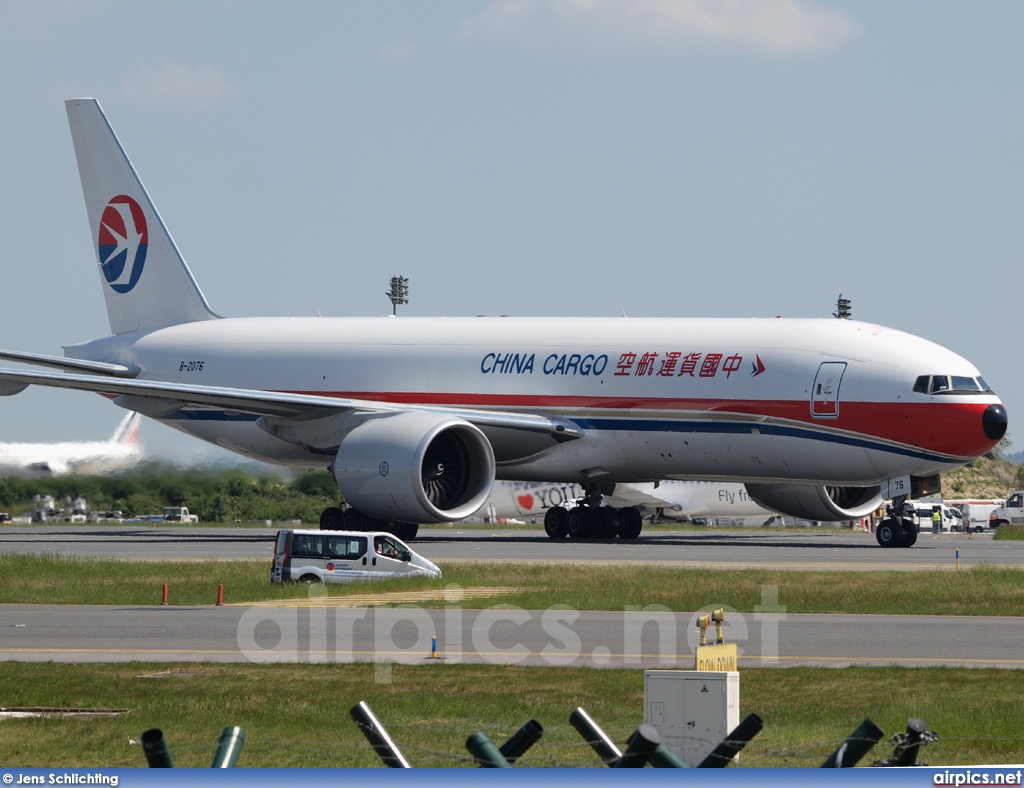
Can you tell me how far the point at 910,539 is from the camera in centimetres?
4456

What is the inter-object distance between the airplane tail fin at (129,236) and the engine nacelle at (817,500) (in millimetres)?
19225

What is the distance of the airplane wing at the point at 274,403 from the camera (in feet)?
144

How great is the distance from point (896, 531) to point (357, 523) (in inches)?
572

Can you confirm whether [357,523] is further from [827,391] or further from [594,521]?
[827,391]

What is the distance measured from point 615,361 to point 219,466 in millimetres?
15279

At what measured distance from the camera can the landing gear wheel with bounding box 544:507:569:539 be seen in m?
49.2

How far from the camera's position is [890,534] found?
146 ft

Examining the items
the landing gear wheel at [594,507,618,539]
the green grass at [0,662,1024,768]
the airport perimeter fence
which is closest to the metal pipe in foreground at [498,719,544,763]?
the airport perimeter fence

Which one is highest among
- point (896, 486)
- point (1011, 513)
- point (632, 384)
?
point (632, 384)

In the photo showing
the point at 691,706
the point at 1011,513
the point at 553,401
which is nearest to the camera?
the point at 691,706

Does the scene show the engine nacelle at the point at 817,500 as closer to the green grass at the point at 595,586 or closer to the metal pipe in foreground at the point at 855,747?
the green grass at the point at 595,586

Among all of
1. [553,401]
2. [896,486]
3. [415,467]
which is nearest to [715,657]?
[415,467]

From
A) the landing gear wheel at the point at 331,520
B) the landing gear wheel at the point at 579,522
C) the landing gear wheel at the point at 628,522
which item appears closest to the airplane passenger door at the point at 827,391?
the landing gear wheel at the point at 628,522

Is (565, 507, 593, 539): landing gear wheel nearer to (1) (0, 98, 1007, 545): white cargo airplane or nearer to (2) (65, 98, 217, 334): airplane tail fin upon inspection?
(1) (0, 98, 1007, 545): white cargo airplane
